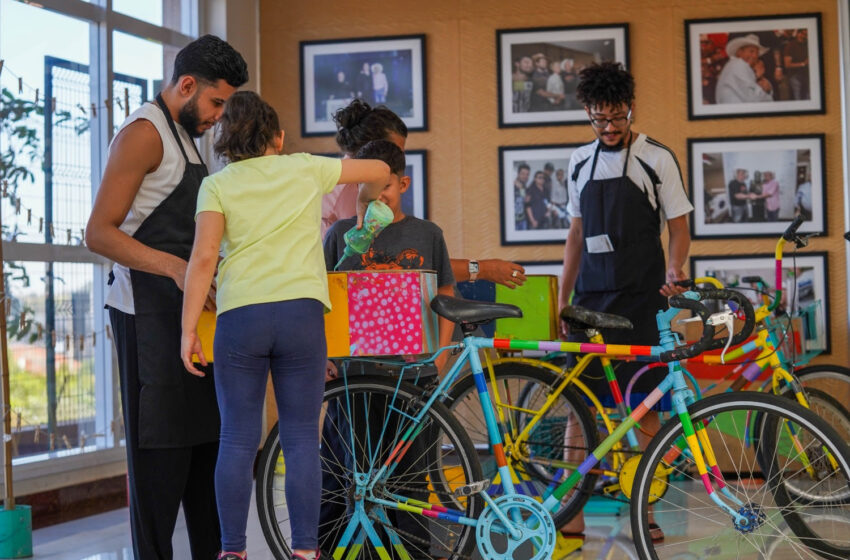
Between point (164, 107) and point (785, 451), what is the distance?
203 cm

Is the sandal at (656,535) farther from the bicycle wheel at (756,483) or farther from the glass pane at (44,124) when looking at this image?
the glass pane at (44,124)

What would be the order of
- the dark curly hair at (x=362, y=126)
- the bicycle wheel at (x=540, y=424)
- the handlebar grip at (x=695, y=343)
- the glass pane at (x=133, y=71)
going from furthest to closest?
the glass pane at (x=133, y=71), the bicycle wheel at (x=540, y=424), the dark curly hair at (x=362, y=126), the handlebar grip at (x=695, y=343)

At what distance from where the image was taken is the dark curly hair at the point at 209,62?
2.50 metres

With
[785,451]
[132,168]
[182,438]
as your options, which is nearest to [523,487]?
[785,451]

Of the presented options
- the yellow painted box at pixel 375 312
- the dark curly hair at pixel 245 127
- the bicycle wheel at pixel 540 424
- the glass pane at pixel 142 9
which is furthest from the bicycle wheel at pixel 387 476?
the glass pane at pixel 142 9

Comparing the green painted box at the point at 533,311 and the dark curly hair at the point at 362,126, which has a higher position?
the dark curly hair at the point at 362,126

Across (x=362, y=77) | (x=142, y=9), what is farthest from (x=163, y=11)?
(x=362, y=77)

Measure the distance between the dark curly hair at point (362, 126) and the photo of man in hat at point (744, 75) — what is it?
3.07 metres

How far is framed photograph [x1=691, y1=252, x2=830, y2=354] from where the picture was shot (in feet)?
18.1

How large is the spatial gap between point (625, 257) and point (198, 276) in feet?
5.75

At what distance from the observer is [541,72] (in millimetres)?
5777

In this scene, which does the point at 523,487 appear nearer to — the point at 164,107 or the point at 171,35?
→ the point at 164,107

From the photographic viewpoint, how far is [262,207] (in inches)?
94.5

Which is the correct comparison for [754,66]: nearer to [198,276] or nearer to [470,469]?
[470,469]
